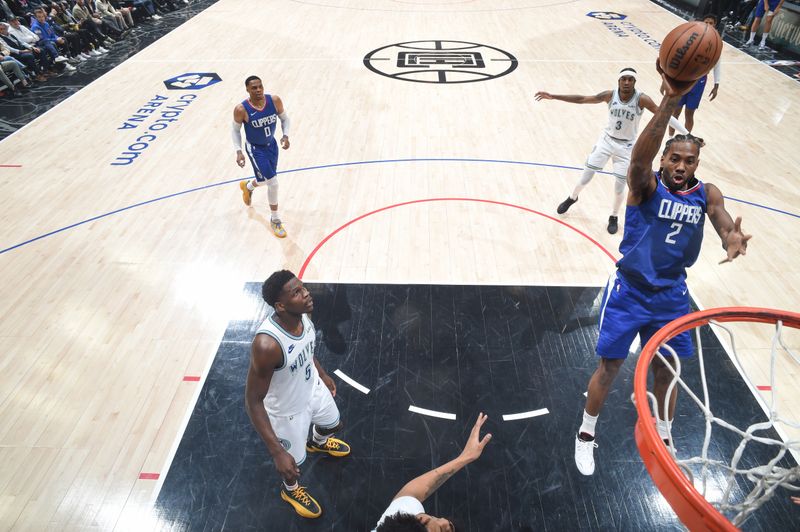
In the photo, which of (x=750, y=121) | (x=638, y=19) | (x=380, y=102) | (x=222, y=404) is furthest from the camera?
(x=638, y=19)

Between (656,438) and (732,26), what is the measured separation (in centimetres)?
1541

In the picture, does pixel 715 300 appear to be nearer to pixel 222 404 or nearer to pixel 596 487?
pixel 596 487

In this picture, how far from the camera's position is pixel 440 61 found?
11.1 meters

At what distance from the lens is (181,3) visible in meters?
15.7

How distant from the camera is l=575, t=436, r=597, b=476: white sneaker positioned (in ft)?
11.2

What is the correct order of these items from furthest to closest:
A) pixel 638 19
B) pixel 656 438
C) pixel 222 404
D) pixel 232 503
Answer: pixel 638 19 → pixel 222 404 → pixel 232 503 → pixel 656 438

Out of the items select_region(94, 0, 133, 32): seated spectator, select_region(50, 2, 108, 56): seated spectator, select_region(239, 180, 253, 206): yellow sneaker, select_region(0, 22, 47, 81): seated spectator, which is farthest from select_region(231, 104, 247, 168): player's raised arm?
select_region(94, 0, 133, 32): seated spectator

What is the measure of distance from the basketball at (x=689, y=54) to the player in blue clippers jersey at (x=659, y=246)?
0.33 meters

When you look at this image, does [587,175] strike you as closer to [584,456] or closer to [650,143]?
[584,456]

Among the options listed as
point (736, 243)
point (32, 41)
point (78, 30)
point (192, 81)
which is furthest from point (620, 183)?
point (78, 30)

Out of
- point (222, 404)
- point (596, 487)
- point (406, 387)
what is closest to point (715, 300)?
point (596, 487)

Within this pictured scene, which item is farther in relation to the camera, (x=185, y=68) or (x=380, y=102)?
(x=185, y=68)

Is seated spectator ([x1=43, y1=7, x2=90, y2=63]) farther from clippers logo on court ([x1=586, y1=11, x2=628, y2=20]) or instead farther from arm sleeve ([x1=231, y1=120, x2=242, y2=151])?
clippers logo on court ([x1=586, y1=11, x2=628, y2=20])

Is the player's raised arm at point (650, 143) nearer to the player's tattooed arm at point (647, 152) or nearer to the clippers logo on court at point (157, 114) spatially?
the player's tattooed arm at point (647, 152)
